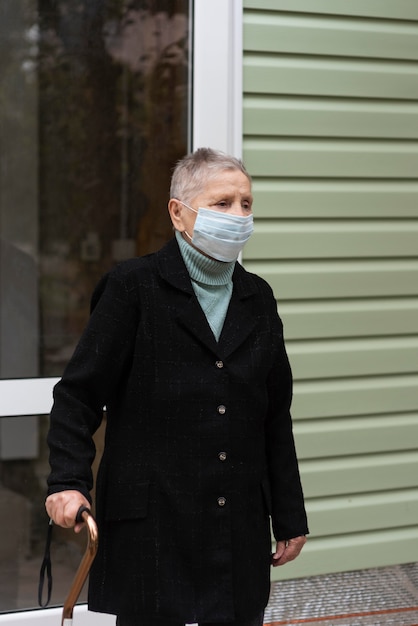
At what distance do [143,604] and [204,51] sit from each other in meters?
2.27

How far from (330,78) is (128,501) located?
231cm

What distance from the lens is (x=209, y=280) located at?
2.61m

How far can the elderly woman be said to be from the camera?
2475 mm

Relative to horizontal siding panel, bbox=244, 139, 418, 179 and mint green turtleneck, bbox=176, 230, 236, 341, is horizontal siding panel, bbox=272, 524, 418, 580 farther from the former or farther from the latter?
mint green turtleneck, bbox=176, 230, 236, 341

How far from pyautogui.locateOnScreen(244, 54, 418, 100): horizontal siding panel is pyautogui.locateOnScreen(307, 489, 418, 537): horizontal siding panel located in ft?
5.54

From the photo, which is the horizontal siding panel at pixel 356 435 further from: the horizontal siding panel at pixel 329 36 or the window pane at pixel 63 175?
the horizontal siding panel at pixel 329 36

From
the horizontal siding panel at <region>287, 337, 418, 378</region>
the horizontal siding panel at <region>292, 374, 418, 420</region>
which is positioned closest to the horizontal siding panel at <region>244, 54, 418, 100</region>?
the horizontal siding panel at <region>287, 337, 418, 378</region>

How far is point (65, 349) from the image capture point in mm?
3891

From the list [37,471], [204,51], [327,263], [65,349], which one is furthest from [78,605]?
[204,51]

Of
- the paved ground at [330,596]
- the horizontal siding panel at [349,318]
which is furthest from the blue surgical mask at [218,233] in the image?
the paved ground at [330,596]

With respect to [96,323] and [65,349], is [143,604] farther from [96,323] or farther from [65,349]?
[65,349]

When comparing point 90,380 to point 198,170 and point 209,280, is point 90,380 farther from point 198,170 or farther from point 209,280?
point 198,170

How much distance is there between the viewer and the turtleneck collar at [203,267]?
259 centimetres

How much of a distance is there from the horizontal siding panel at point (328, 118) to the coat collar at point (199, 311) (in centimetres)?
156
